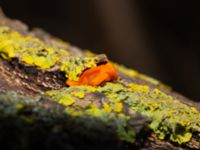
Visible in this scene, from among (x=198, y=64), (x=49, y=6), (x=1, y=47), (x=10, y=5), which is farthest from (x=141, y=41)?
(x=1, y=47)

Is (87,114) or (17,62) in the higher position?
(17,62)

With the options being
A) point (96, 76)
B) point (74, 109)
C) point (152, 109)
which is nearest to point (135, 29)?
point (96, 76)

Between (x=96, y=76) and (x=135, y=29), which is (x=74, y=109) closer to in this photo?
(x=96, y=76)

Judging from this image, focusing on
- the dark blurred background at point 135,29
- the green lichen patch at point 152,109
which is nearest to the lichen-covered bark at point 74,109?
the green lichen patch at point 152,109

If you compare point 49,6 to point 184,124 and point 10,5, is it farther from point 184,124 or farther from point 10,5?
point 184,124

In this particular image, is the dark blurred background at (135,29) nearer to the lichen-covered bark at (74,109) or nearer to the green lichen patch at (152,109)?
the lichen-covered bark at (74,109)

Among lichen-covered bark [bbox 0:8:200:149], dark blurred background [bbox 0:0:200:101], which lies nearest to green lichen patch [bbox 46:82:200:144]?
lichen-covered bark [bbox 0:8:200:149]
